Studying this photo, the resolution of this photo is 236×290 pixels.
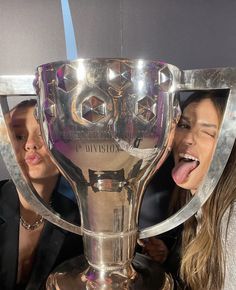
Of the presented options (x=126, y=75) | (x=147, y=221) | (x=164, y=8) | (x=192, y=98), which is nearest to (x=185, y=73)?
(x=126, y=75)

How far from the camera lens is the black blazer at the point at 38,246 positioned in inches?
26.0

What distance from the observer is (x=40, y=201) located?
0.46 metres

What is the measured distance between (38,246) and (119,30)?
0.45 meters

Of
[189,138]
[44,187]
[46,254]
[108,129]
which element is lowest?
[46,254]

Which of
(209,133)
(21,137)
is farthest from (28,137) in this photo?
(209,133)

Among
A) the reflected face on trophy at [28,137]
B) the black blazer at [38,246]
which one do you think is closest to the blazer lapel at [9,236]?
the black blazer at [38,246]

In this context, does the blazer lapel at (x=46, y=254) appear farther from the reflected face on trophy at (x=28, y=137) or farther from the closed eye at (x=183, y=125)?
→ the closed eye at (x=183, y=125)

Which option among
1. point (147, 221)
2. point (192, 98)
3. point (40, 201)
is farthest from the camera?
point (147, 221)

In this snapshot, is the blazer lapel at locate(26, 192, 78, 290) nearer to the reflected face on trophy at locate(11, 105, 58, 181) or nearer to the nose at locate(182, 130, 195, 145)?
the reflected face on trophy at locate(11, 105, 58, 181)

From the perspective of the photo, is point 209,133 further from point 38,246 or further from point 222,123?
point 38,246

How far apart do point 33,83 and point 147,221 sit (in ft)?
1.91

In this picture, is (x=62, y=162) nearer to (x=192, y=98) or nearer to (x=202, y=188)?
(x=202, y=188)

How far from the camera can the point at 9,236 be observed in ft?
2.25

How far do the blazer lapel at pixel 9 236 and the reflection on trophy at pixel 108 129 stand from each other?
1.06 feet
